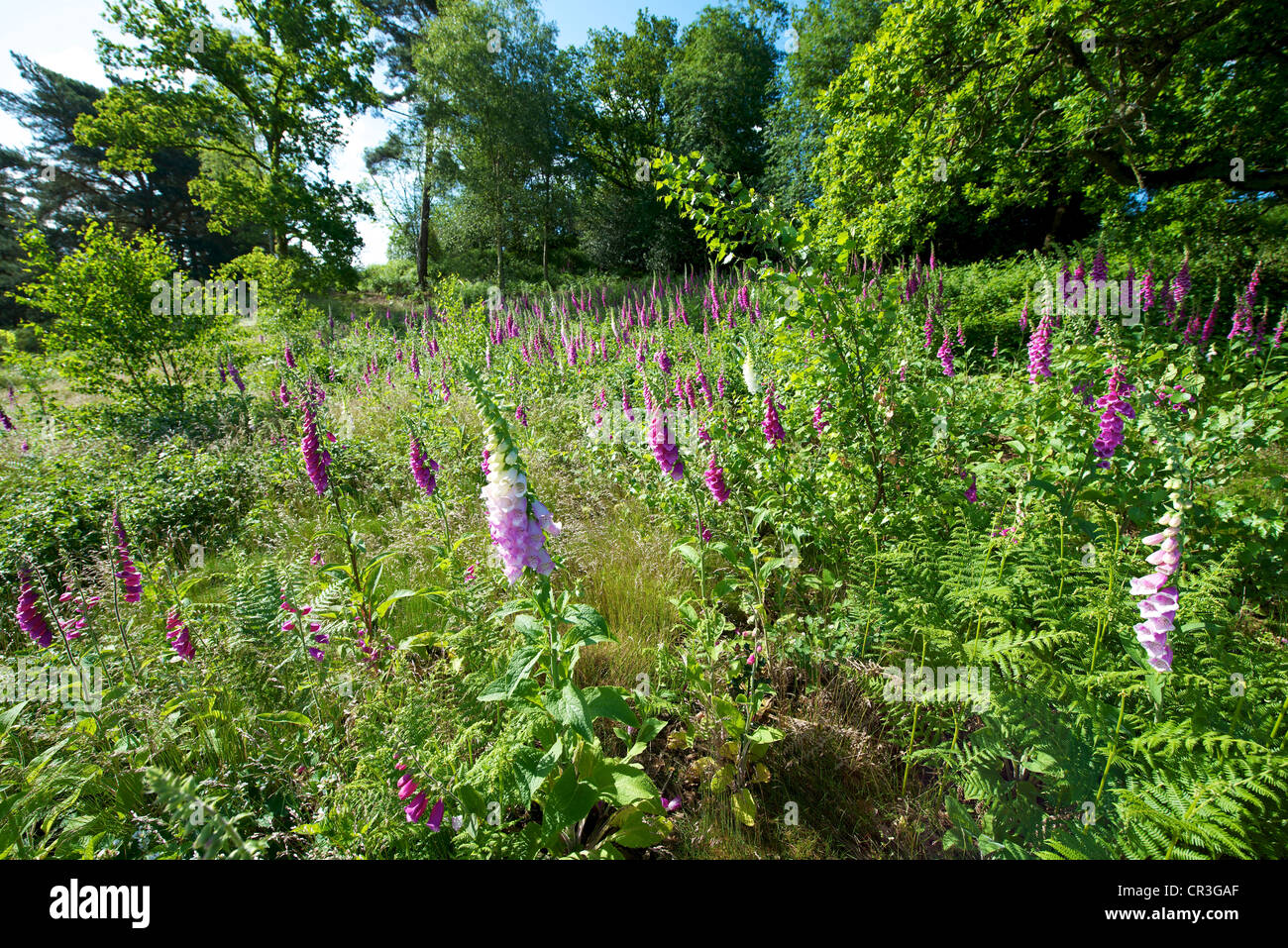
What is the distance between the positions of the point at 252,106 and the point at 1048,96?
23478 mm

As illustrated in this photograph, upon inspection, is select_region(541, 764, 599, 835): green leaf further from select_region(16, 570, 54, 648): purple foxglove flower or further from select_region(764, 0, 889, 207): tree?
select_region(764, 0, 889, 207): tree

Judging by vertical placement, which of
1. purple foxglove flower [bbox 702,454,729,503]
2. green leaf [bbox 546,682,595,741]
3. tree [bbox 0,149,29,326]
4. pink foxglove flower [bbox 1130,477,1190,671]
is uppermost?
tree [bbox 0,149,29,326]

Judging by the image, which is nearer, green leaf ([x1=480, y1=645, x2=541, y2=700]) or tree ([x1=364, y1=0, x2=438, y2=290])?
green leaf ([x1=480, y1=645, x2=541, y2=700])

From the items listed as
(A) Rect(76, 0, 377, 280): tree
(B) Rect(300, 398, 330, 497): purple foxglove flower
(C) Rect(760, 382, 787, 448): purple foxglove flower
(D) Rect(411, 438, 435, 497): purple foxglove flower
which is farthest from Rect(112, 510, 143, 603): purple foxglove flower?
(A) Rect(76, 0, 377, 280): tree

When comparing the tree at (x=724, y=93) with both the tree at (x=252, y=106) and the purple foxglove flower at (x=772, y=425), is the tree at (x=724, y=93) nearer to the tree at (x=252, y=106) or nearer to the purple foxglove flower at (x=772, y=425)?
the tree at (x=252, y=106)

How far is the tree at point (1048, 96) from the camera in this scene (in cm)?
725

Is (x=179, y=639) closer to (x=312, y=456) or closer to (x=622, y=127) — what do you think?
(x=312, y=456)

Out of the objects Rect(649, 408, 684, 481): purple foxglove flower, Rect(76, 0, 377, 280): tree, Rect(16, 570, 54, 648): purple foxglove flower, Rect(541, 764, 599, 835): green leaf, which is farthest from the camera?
Rect(76, 0, 377, 280): tree

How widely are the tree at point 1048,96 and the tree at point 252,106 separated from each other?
58.6 feet

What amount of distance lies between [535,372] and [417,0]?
31514mm

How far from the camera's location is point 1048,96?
28.7 feet

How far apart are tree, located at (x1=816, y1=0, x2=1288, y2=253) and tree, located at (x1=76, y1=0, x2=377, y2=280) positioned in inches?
703

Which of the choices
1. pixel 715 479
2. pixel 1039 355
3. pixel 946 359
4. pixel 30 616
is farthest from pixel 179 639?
pixel 946 359

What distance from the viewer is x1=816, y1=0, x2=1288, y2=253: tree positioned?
286 inches
